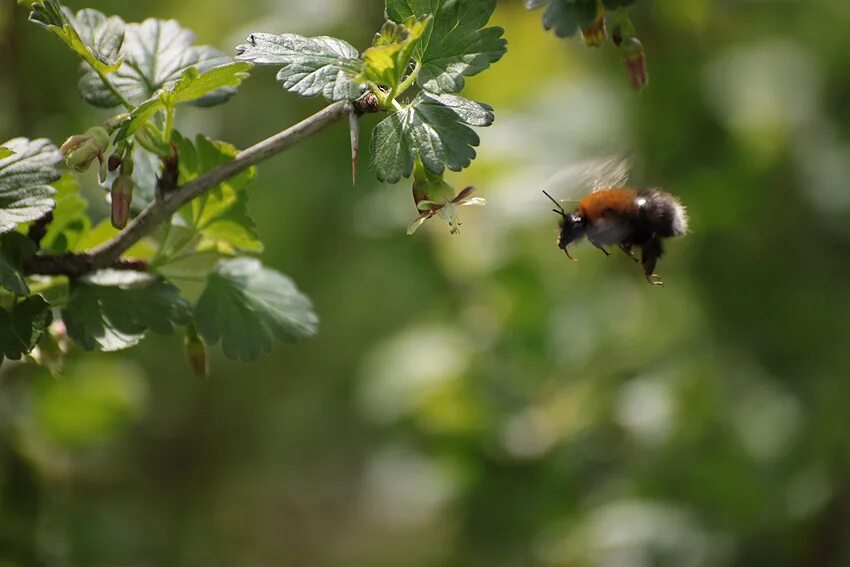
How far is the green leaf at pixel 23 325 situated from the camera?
0.84m

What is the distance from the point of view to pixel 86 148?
0.81m

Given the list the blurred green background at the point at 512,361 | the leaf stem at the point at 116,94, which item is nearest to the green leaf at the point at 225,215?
the leaf stem at the point at 116,94

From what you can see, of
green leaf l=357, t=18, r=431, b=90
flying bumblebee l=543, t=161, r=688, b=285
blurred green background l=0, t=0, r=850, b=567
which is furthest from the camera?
blurred green background l=0, t=0, r=850, b=567

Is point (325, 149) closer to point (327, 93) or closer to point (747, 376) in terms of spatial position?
point (747, 376)

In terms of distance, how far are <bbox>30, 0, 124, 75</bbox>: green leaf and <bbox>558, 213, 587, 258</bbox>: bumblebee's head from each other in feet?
1.48

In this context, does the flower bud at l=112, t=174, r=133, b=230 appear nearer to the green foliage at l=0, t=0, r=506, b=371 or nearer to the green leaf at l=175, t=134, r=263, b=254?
the green foliage at l=0, t=0, r=506, b=371

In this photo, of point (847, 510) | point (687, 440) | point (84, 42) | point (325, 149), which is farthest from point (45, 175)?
point (847, 510)

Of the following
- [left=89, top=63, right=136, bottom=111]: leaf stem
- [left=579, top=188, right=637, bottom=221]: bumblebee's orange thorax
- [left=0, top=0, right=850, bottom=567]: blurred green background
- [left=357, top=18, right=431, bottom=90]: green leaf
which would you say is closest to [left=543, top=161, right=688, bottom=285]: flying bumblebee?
[left=579, top=188, right=637, bottom=221]: bumblebee's orange thorax

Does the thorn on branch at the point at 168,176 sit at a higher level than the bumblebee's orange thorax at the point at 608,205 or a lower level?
higher

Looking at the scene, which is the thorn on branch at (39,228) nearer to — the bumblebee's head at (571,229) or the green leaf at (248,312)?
the green leaf at (248,312)

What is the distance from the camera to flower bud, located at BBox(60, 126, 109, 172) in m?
0.81

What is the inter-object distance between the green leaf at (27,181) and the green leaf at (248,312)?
175 millimetres

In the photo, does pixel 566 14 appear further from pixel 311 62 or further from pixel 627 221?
pixel 627 221

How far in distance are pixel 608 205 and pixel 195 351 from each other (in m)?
0.42
